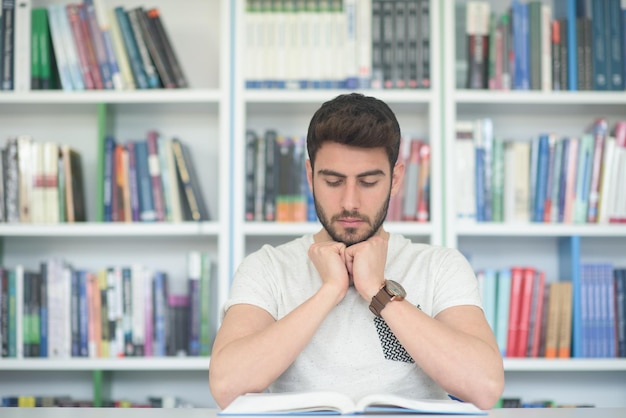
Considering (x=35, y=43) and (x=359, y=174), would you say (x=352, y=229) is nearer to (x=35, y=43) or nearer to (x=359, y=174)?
(x=359, y=174)

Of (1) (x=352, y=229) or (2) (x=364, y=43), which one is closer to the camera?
(1) (x=352, y=229)

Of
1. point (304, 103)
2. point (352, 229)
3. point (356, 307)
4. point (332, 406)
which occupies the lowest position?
point (332, 406)

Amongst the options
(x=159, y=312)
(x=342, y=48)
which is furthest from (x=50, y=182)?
(x=342, y=48)

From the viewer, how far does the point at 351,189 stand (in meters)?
1.76

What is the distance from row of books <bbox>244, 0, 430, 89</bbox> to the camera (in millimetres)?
2908

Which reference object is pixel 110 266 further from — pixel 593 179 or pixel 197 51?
pixel 593 179

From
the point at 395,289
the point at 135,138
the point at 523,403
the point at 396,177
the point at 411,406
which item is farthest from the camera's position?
the point at 135,138

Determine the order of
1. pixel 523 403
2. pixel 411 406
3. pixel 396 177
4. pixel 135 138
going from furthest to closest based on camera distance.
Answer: pixel 135 138 < pixel 523 403 < pixel 396 177 < pixel 411 406

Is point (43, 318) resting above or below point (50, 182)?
below

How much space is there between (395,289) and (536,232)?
1.38 metres

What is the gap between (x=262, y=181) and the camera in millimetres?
2896

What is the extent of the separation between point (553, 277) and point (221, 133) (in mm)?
1338

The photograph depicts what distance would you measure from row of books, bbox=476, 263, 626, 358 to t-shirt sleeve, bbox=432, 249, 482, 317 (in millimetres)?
1127

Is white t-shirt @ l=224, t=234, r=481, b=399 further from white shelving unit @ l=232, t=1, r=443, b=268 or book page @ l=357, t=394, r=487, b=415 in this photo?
white shelving unit @ l=232, t=1, r=443, b=268
